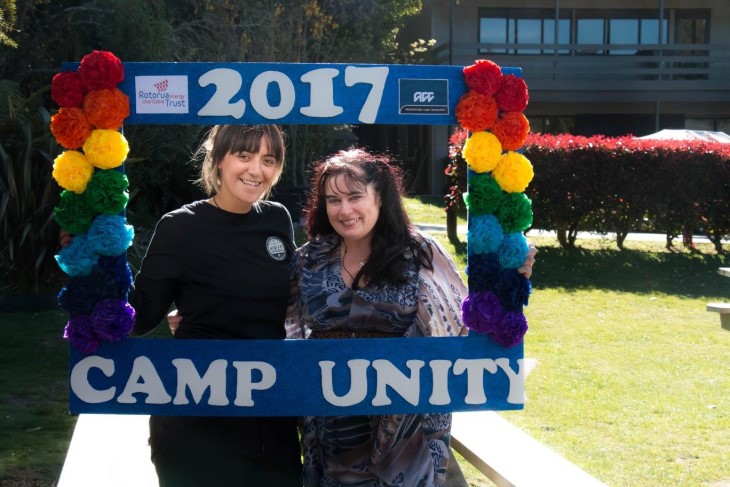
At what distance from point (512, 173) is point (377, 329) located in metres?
0.66

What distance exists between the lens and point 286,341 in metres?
3.02

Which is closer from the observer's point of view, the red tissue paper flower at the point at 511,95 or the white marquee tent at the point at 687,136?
the red tissue paper flower at the point at 511,95

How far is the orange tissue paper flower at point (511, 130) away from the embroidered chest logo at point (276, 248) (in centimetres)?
81

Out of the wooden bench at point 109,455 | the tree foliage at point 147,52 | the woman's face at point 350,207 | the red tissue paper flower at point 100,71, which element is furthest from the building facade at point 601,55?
the red tissue paper flower at point 100,71

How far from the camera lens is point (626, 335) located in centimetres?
849

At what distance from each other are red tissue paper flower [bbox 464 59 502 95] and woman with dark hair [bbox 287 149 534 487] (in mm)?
434

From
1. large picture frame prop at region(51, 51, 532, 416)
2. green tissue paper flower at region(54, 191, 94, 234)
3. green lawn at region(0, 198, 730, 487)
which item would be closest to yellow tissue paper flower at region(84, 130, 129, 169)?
large picture frame prop at region(51, 51, 532, 416)

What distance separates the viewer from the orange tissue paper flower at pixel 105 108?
2.95m

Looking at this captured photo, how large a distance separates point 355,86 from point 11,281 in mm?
6736

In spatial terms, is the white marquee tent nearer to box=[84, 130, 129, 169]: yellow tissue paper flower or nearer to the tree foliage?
the tree foliage

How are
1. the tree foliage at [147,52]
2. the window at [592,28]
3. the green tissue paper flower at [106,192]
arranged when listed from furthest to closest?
1. the window at [592,28]
2. the tree foliage at [147,52]
3. the green tissue paper flower at [106,192]

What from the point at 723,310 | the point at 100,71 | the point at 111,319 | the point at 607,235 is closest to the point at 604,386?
the point at 723,310

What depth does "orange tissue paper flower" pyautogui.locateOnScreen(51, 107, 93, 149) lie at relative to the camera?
295cm

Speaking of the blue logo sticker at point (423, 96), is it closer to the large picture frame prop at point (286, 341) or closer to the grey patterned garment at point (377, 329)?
the large picture frame prop at point (286, 341)
